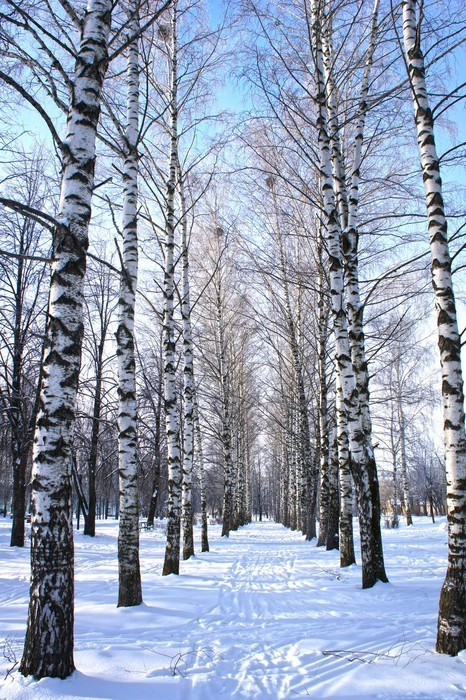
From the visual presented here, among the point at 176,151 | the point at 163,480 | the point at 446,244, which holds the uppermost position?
the point at 176,151

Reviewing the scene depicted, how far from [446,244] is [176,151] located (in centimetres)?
677

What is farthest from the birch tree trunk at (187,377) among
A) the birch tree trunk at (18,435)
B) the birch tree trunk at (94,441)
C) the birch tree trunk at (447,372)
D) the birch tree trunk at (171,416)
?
the birch tree trunk at (94,441)

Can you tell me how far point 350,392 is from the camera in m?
6.81

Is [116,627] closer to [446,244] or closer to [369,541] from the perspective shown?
[369,541]

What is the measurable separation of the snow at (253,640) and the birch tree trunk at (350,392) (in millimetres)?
492

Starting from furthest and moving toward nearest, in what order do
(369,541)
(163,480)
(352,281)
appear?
(163,480), (352,281), (369,541)

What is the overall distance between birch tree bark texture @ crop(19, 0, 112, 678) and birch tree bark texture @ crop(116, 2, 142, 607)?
84.2 inches

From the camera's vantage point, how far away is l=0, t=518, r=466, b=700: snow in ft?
9.18

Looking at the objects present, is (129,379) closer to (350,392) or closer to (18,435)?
(350,392)

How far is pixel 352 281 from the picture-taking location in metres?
7.38

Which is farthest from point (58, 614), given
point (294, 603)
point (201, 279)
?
point (201, 279)

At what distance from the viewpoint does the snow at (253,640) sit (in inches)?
110

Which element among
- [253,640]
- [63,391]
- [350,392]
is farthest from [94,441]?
[63,391]

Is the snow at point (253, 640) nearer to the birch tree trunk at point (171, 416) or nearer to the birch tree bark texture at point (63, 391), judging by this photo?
the birch tree bark texture at point (63, 391)
